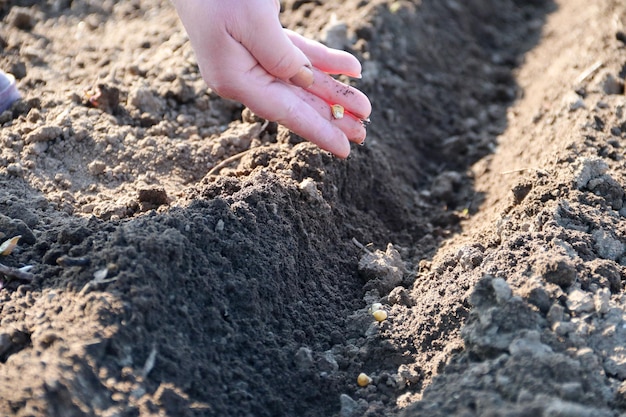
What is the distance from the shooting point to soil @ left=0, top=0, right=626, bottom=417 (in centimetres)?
225

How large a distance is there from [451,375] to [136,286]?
1053 millimetres

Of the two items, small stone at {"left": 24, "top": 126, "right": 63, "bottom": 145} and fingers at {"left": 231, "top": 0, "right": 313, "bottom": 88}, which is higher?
fingers at {"left": 231, "top": 0, "right": 313, "bottom": 88}

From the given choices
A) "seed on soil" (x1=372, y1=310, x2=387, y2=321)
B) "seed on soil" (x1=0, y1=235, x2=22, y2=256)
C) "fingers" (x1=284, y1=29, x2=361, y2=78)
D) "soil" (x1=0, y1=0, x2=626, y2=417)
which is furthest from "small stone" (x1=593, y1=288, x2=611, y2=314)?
"seed on soil" (x1=0, y1=235, x2=22, y2=256)

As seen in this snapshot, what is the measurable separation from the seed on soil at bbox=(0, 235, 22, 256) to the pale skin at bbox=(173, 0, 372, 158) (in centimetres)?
101

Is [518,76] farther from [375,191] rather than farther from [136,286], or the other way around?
[136,286]

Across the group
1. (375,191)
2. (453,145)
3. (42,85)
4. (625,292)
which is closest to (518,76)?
(453,145)

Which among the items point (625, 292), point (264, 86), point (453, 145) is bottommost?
point (453, 145)

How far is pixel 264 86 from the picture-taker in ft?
10.1

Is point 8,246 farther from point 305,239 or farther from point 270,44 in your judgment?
point 270,44

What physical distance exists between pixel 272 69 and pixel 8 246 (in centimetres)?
125

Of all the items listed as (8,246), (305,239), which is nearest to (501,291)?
(305,239)

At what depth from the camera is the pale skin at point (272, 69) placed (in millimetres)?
2883

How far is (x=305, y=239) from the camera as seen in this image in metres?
2.99

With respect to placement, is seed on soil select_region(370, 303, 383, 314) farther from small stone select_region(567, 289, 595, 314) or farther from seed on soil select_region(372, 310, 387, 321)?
small stone select_region(567, 289, 595, 314)
